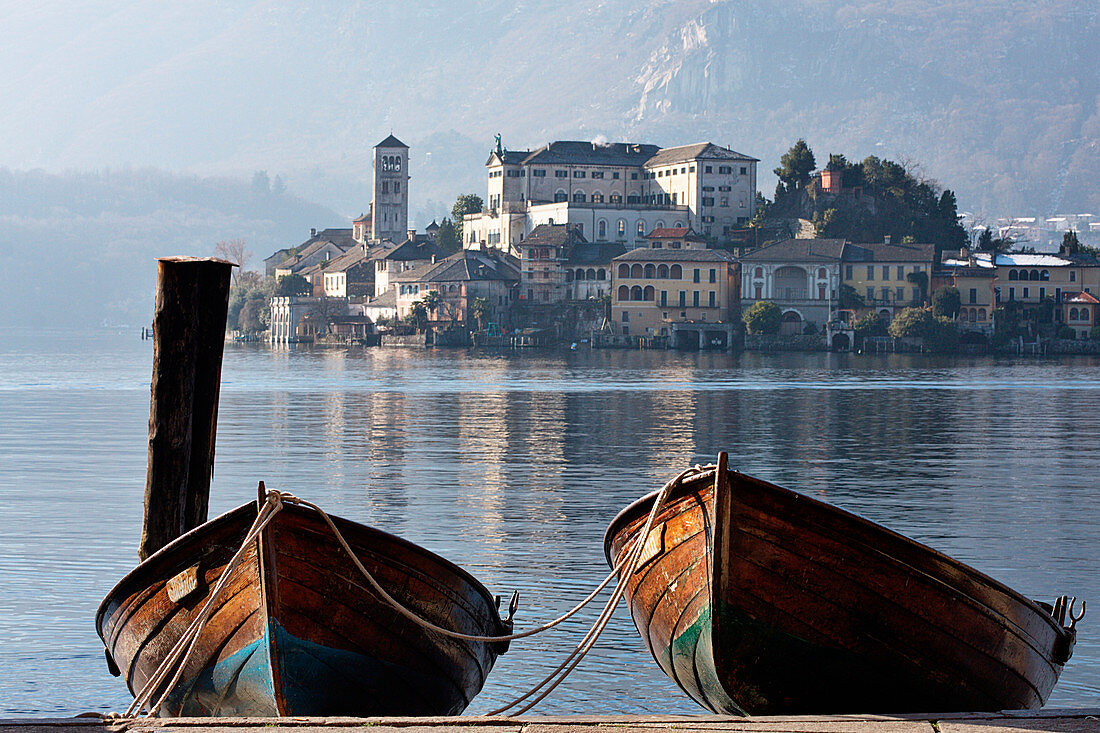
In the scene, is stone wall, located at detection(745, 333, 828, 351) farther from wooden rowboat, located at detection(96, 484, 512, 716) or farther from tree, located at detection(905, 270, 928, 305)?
wooden rowboat, located at detection(96, 484, 512, 716)

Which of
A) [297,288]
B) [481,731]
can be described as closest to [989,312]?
[297,288]

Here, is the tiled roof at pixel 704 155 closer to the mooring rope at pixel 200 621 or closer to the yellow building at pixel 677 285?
the yellow building at pixel 677 285

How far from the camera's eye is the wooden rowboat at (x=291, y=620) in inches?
360

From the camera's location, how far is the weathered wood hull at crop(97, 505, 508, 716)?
913 centimetres

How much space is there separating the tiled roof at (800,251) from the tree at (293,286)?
55.0m

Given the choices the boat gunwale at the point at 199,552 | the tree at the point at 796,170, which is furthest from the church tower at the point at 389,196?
the boat gunwale at the point at 199,552

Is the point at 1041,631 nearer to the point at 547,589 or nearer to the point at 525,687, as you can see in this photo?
the point at 525,687

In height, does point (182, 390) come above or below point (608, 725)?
above

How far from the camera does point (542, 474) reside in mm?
29484

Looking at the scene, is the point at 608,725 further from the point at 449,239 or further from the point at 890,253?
the point at 449,239

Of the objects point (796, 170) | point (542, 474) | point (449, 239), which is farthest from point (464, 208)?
point (542, 474)

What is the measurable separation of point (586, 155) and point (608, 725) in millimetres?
131273

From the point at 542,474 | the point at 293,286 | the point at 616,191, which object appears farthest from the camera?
the point at 293,286

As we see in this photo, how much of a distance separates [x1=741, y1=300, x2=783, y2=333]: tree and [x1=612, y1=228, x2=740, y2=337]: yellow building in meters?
3.60
